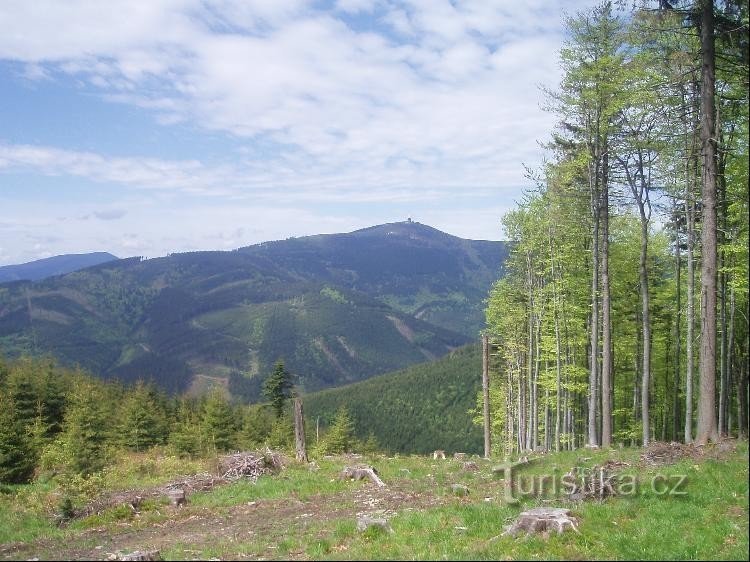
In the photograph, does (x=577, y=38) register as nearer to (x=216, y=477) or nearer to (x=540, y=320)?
(x=540, y=320)

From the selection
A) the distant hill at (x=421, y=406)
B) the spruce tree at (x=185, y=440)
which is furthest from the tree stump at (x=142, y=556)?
the distant hill at (x=421, y=406)

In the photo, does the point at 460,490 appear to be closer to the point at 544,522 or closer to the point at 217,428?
the point at 544,522

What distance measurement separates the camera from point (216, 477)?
22.0 m

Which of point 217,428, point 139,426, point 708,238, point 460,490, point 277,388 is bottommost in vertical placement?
point 217,428

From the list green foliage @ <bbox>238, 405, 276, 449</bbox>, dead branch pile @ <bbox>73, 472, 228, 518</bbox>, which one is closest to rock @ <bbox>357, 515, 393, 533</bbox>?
dead branch pile @ <bbox>73, 472, 228, 518</bbox>

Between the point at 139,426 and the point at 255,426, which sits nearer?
the point at 139,426

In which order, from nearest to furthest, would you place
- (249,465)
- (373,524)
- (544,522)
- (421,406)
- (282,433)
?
(544,522)
(373,524)
(249,465)
(282,433)
(421,406)

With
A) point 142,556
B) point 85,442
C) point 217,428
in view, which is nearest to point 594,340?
point 142,556

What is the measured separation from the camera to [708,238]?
16.4m

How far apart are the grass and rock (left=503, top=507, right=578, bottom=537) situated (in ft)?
0.65

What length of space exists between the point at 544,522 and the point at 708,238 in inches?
431

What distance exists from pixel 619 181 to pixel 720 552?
58.5ft

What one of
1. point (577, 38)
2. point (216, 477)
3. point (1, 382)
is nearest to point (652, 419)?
point (577, 38)

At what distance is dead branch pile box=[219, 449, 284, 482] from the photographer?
2262 centimetres
